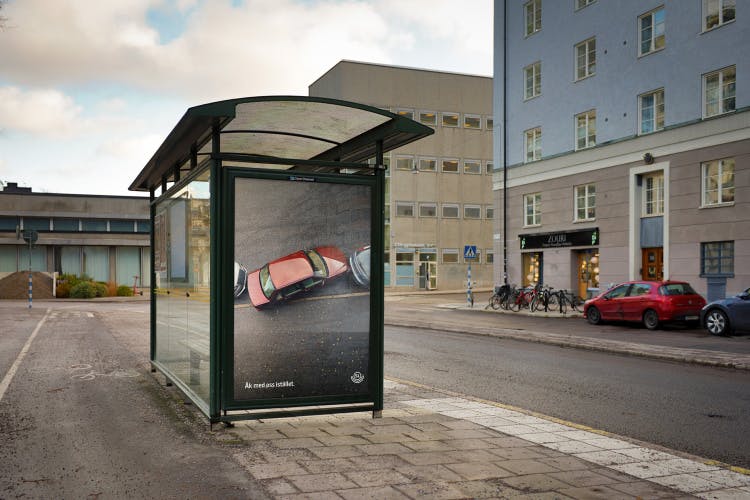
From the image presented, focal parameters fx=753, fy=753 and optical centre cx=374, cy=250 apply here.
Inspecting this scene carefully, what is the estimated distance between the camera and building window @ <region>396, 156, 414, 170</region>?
5750 cm

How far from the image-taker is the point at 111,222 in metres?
57.6

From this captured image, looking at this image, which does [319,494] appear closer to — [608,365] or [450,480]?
[450,480]

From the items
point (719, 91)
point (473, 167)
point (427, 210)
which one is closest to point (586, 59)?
point (719, 91)

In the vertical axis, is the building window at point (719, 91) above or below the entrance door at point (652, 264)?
above

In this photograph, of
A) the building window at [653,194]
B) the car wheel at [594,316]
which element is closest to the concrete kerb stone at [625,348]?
the car wheel at [594,316]

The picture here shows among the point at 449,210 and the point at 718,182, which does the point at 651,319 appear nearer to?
the point at 718,182

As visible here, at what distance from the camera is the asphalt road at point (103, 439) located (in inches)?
206

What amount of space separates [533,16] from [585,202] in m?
10.0

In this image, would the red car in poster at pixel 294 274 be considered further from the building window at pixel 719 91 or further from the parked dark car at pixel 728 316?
the building window at pixel 719 91

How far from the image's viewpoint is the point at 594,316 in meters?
23.9

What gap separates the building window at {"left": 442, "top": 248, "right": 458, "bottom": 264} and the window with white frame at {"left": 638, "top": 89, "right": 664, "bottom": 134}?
30.9 metres

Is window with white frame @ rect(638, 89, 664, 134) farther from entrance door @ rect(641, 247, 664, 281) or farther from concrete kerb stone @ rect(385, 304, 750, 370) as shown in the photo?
concrete kerb stone @ rect(385, 304, 750, 370)

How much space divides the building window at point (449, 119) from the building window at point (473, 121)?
0.91 metres

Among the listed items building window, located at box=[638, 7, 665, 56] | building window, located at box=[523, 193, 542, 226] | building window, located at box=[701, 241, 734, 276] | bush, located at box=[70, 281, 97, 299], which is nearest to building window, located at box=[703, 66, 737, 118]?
building window, located at box=[638, 7, 665, 56]
